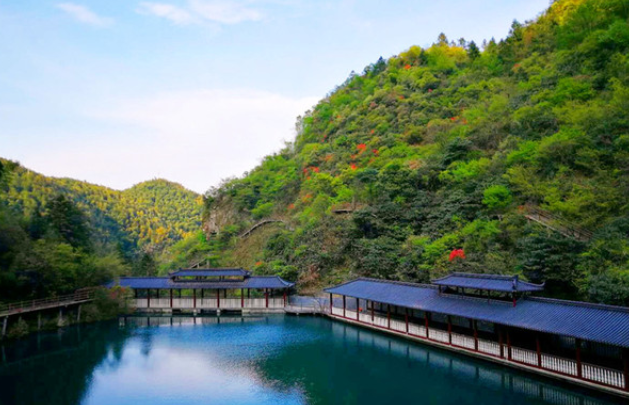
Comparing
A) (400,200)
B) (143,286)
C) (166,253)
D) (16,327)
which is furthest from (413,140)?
(166,253)

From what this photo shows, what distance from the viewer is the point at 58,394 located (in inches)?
776

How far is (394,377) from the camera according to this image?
20797mm

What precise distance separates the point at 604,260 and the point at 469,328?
26.7 feet

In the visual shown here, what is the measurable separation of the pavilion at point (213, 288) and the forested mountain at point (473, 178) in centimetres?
392

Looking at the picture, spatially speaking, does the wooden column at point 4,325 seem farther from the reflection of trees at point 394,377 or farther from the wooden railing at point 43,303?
the reflection of trees at point 394,377

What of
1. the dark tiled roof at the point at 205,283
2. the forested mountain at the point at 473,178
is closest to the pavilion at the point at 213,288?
the dark tiled roof at the point at 205,283

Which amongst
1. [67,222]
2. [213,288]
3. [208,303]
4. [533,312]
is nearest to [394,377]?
[533,312]

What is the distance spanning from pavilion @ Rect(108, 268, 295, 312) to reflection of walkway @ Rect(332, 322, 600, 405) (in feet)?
33.5

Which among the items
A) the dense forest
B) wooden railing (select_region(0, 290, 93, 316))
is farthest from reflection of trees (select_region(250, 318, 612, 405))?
the dense forest

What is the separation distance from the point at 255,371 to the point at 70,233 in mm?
27316

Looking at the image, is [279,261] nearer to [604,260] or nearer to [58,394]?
[58,394]

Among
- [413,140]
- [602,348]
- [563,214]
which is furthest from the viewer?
[413,140]

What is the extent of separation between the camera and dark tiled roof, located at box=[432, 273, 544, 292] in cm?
2116

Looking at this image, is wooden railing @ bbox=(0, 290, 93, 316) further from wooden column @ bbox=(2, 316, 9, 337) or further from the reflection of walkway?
the reflection of walkway
